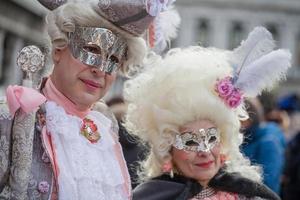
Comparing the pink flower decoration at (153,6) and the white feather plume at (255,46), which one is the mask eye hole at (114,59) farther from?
the white feather plume at (255,46)

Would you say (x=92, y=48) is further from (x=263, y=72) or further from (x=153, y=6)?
(x=263, y=72)

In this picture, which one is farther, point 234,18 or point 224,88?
point 234,18

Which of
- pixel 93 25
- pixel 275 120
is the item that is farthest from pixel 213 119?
pixel 275 120

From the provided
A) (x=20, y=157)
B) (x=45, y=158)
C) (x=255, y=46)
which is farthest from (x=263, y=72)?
(x=20, y=157)

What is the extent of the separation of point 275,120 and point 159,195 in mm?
3447

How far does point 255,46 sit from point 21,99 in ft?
4.29

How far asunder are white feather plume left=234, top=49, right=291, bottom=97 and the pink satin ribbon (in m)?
1.16

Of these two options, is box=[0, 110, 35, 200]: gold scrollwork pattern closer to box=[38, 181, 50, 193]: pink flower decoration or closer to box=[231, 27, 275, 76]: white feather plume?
box=[38, 181, 50, 193]: pink flower decoration

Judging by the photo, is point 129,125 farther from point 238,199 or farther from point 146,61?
point 238,199

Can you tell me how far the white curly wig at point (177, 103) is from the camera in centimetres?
339

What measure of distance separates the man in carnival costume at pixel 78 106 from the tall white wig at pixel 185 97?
448 mm

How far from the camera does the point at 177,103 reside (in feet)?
11.1

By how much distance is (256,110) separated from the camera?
195 inches

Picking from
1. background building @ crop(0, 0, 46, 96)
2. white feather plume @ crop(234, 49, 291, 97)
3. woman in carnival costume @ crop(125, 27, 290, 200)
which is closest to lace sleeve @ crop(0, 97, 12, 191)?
woman in carnival costume @ crop(125, 27, 290, 200)
